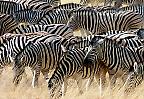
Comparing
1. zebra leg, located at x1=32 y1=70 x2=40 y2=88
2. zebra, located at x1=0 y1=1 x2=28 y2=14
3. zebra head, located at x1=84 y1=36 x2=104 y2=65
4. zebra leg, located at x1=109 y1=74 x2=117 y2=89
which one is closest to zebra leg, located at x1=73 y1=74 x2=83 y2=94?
zebra head, located at x1=84 y1=36 x2=104 y2=65

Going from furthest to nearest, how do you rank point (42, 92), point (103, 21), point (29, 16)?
1. point (29, 16)
2. point (103, 21)
3. point (42, 92)

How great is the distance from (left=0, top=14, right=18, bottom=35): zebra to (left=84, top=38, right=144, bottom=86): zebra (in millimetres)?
4178

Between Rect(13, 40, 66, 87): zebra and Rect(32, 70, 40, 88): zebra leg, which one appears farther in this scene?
Rect(32, 70, 40, 88): zebra leg

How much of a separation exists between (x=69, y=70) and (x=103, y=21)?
525cm

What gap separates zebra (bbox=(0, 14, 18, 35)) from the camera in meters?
16.5

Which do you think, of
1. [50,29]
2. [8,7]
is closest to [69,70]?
[50,29]

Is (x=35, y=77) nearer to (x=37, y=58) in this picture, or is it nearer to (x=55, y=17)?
(x=37, y=58)

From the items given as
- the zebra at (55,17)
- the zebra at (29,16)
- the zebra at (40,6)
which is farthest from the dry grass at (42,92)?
the zebra at (40,6)

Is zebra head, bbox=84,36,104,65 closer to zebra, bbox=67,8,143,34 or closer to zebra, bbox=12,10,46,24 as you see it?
zebra, bbox=67,8,143,34

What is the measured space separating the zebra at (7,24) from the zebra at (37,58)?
10.8 ft

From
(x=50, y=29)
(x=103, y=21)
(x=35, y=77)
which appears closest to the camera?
(x=35, y=77)

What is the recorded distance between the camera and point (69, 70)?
12430 millimetres

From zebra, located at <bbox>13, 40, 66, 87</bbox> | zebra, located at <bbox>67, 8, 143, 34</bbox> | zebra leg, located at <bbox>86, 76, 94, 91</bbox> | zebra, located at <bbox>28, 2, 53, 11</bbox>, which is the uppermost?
zebra, located at <bbox>28, 2, 53, 11</bbox>

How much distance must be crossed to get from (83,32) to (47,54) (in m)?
4.29
